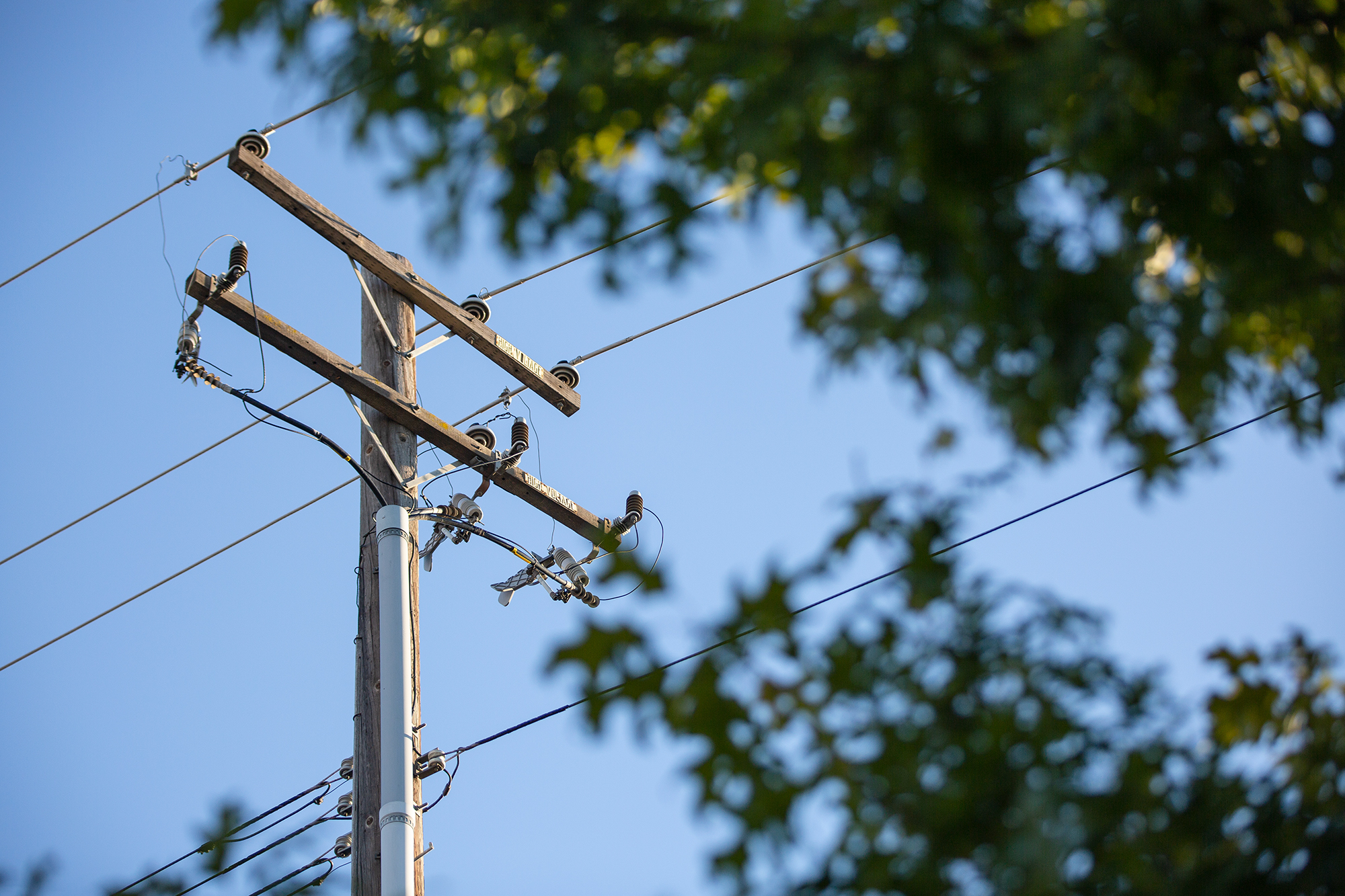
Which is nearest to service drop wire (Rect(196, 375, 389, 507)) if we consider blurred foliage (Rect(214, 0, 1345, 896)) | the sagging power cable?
the sagging power cable

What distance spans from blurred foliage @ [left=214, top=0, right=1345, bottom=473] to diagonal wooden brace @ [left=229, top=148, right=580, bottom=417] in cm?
507

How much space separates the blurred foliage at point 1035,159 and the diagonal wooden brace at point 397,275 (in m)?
5.07

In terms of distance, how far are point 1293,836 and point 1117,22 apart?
5.31 ft

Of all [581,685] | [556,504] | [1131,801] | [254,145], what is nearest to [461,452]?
[556,504]

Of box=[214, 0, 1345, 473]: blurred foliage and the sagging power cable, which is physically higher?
the sagging power cable

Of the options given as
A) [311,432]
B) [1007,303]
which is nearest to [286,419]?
[311,432]

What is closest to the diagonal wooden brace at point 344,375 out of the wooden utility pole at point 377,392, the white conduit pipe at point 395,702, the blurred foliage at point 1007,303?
the wooden utility pole at point 377,392

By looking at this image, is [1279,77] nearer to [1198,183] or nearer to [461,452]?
[1198,183]

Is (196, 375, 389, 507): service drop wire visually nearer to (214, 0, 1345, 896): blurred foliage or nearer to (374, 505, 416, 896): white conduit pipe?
(374, 505, 416, 896): white conduit pipe

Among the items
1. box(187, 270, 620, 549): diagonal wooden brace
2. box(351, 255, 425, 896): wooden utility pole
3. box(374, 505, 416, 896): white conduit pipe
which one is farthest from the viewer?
box(187, 270, 620, 549): diagonal wooden brace

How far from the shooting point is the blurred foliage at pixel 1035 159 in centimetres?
249

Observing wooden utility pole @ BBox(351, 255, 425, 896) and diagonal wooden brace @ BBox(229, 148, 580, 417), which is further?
diagonal wooden brace @ BBox(229, 148, 580, 417)

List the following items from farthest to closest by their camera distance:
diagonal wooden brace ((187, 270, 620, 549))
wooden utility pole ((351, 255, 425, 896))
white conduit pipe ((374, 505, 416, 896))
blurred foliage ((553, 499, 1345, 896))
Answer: diagonal wooden brace ((187, 270, 620, 549)), wooden utility pole ((351, 255, 425, 896)), white conduit pipe ((374, 505, 416, 896)), blurred foliage ((553, 499, 1345, 896))

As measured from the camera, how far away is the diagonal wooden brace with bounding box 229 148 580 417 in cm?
764
